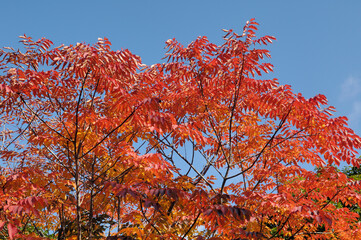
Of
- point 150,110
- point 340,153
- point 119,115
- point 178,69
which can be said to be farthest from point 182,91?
point 340,153

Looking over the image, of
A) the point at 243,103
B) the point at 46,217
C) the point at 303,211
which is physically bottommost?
the point at 303,211

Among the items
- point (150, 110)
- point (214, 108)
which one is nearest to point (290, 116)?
point (214, 108)

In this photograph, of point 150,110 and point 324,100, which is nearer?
point 150,110

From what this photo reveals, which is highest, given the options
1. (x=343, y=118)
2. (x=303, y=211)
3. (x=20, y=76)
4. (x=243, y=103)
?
(x=243, y=103)

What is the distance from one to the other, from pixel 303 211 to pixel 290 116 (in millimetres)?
A: 1906

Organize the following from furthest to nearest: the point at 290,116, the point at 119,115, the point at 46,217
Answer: the point at 46,217 → the point at 119,115 → the point at 290,116

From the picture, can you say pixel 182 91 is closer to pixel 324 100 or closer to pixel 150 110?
pixel 150 110

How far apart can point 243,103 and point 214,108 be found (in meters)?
0.73

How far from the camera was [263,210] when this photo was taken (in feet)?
21.4

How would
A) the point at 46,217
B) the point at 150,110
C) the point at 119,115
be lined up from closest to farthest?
1. the point at 150,110
2. the point at 119,115
3. the point at 46,217

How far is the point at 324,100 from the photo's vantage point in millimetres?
5633

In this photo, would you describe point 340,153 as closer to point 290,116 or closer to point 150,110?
point 290,116

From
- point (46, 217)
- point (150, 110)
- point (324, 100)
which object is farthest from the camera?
point (46, 217)

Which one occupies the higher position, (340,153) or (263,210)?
(340,153)
